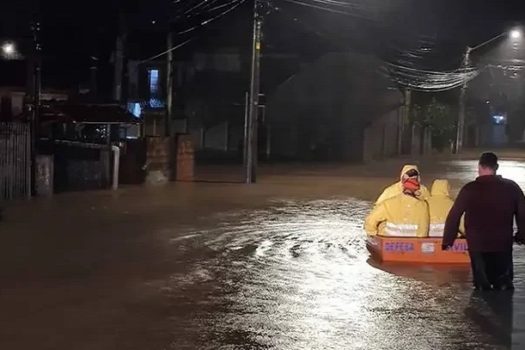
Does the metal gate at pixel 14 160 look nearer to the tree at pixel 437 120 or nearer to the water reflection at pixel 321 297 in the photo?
the water reflection at pixel 321 297

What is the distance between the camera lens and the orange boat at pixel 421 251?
1187 cm

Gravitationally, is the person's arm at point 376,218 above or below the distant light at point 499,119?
below

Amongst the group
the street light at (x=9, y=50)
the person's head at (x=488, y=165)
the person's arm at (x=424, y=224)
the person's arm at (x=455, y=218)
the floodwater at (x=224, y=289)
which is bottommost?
the floodwater at (x=224, y=289)

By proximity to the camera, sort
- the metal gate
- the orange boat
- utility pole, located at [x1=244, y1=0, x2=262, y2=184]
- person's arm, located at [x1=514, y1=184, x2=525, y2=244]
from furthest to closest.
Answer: utility pole, located at [x1=244, y1=0, x2=262, y2=184], the metal gate, the orange boat, person's arm, located at [x1=514, y1=184, x2=525, y2=244]

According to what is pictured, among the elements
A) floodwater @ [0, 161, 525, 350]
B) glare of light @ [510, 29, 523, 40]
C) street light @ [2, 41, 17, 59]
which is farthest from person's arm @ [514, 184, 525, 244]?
glare of light @ [510, 29, 523, 40]

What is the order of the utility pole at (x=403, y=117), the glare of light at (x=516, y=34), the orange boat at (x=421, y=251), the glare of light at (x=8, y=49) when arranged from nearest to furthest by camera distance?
the orange boat at (x=421, y=251) < the glare of light at (x=8, y=49) < the utility pole at (x=403, y=117) < the glare of light at (x=516, y=34)

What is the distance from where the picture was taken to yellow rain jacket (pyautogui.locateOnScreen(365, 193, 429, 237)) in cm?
1172

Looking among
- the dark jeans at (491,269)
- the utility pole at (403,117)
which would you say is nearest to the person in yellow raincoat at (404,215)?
the dark jeans at (491,269)

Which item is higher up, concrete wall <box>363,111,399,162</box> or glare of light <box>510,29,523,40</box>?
glare of light <box>510,29,523,40</box>

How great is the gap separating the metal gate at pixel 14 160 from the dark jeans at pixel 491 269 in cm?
1237

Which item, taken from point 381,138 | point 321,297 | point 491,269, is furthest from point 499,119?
point 321,297

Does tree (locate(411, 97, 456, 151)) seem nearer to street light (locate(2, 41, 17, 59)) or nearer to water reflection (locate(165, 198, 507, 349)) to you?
street light (locate(2, 41, 17, 59))

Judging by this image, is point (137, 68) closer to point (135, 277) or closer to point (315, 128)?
point (315, 128)

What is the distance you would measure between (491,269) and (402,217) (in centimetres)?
220
